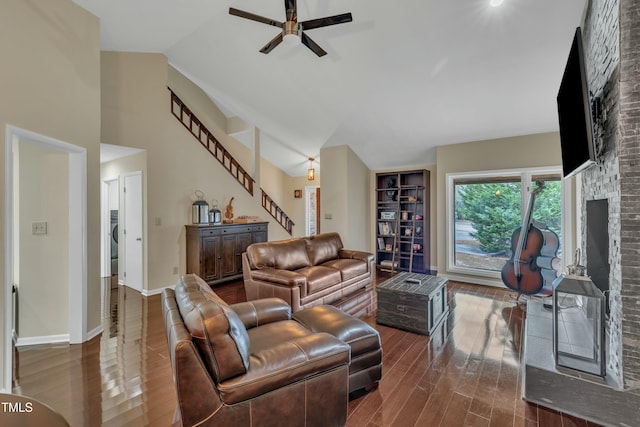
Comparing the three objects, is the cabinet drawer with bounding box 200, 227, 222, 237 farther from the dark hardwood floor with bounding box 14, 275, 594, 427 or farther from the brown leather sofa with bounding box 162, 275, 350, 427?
the brown leather sofa with bounding box 162, 275, 350, 427

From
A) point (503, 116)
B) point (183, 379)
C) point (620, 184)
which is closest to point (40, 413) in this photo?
point (183, 379)

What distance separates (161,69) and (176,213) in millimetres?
2451

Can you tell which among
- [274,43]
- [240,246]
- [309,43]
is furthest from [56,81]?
[240,246]

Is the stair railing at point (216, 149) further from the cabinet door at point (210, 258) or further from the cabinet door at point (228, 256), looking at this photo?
the cabinet door at point (210, 258)

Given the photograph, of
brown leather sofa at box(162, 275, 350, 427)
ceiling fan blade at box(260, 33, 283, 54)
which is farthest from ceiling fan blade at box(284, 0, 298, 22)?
brown leather sofa at box(162, 275, 350, 427)

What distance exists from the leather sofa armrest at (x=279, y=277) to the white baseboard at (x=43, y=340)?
2.10 m

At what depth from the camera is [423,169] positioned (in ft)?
19.8

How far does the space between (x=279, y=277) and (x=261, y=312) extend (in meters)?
1.39

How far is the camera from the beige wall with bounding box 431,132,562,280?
4.52m

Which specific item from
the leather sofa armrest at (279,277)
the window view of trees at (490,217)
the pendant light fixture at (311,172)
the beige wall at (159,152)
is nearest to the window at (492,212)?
the window view of trees at (490,217)

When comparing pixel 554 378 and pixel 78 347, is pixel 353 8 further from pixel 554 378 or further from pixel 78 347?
pixel 78 347

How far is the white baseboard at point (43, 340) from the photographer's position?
295 centimetres

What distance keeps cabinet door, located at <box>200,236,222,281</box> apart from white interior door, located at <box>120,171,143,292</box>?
961 mm

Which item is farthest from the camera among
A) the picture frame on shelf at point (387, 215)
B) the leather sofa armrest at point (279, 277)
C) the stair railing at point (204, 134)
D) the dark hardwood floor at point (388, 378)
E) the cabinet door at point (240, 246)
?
the picture frame on shelf at point (387, 215)
